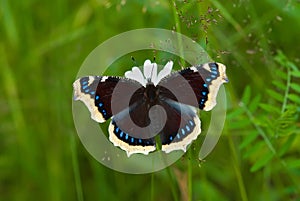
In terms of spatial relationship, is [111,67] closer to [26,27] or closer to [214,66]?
[26,27]

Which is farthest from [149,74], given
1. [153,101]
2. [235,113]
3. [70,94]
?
A: [70,94]

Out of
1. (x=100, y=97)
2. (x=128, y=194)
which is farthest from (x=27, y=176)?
(x=100, y=97)

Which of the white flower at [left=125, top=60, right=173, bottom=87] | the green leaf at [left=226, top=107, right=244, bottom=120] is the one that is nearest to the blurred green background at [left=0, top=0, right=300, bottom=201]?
the green leaf at [left=226, top=107, right=244, bottom=120]

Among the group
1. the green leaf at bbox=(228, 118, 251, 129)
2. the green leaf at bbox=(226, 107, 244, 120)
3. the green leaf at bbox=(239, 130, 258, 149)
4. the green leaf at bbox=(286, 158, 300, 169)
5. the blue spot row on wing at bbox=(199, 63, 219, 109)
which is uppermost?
the blue spot row on wing at bbox=(199, 63, 219, 109)

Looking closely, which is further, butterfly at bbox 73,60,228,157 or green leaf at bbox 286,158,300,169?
green leaf at bbox 286,158,300,169

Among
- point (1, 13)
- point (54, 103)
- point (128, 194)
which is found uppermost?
point (1, 13)

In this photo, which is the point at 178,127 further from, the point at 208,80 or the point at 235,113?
the point at 235,113

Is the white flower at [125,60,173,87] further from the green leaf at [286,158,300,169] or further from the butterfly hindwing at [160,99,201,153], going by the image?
the green leaf at [286,158,300,169]
